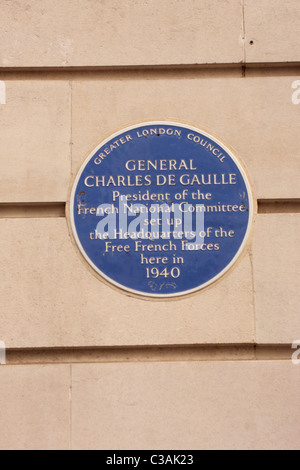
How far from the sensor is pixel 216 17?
551cm

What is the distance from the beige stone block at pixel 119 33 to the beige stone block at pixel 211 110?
0.59 ft

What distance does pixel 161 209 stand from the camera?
521cm

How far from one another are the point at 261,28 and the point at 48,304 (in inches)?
105

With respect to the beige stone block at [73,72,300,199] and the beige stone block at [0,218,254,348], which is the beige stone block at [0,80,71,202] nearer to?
the beige stone block at [73,72,300,199]

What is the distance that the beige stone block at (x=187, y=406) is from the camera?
16.0 feet

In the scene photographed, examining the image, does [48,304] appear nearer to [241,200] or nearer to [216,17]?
[241,200]

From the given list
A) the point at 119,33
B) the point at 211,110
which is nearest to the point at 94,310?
the point at 211,110

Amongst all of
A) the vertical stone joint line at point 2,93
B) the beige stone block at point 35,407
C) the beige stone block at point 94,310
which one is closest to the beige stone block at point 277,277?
the beige stone block at point 94,310

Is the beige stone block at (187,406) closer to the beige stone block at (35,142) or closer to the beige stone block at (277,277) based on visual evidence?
the beige stone block at (277,277)

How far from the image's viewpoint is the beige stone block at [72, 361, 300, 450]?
4.88 metres

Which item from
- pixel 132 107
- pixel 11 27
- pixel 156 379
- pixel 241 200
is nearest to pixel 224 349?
pixel 156 379

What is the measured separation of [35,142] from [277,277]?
206 centimetres

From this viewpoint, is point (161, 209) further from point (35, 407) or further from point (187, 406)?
point (35, 407)

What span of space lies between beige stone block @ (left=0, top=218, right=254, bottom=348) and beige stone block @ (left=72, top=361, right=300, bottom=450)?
22cm
